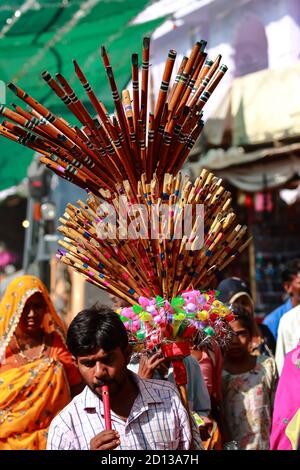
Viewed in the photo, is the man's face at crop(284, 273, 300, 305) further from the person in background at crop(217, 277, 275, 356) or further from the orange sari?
the orange sari

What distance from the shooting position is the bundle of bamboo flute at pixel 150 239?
331cm

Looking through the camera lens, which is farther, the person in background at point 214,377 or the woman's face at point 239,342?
the woman's face at point 239,342

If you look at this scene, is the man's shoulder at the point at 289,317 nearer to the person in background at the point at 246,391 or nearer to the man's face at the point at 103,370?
the person in background at the point at 246,391

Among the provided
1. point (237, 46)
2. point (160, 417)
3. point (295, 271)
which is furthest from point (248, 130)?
point (160, 417)

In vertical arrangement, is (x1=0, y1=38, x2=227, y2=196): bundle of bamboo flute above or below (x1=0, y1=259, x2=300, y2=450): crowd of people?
above

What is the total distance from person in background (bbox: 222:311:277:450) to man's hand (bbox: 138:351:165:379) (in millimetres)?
1471

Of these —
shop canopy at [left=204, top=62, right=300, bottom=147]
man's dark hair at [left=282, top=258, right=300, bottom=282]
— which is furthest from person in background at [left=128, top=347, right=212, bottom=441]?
shop canopy at [left=204, top=62, right=300, bottom=147]

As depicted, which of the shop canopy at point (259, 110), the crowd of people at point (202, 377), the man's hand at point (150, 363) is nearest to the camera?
the man's hand at point (150, 363)

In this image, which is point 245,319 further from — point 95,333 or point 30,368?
point 95,333

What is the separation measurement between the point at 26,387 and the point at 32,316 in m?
0.42

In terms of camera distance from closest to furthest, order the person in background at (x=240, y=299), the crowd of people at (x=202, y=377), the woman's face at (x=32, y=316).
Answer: the crowd of people at (x=202, y=377) < the woman's face at (x=32, y=316) < the person in background at (x=240, y=299)

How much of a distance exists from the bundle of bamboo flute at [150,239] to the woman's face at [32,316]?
153 cm

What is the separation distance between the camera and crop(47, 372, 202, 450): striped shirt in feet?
9.18

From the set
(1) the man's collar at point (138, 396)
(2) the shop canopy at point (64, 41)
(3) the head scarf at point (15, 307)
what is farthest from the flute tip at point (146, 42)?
(2) the shop canopy at point (64, 41)
